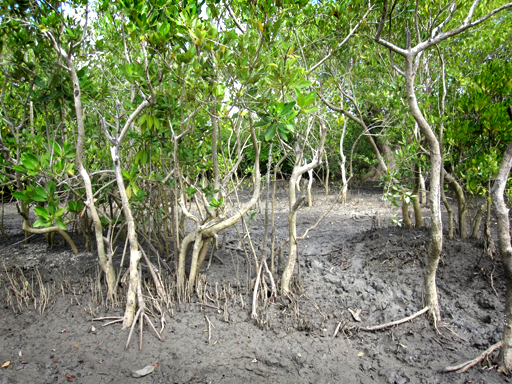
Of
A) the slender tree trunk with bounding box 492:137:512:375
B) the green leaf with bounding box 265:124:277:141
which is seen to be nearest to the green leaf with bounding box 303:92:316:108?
the green leaf with bounding box 265:124:277:141

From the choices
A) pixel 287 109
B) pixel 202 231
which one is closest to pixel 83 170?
pixel 202 231

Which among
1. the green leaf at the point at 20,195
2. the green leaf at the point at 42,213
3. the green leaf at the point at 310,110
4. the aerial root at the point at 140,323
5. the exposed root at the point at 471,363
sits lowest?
the exposed root at the point at 471,363

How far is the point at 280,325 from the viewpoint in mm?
3543

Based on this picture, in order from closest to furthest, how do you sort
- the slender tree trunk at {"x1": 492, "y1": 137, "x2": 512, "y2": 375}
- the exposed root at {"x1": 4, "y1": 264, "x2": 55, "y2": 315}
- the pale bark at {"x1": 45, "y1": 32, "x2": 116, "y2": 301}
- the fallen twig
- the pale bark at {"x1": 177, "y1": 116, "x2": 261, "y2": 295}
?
the slender tree trunk at {"x1": 492, "y1": 137, "x2": 512, "y2": 375}, the pale bark at {"x1": 45, "y1": 32, "x2": 116, "y2": 301}, the fallen twig, the exposed root at {"x1": 4, "y1": 264, "x2": 55, "y2": 315}, the pale bark at {"x1": 177, "y1": 116, "x2": 261, "y2": 295}

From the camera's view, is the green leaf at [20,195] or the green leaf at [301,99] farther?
the green leaf at [20,195]

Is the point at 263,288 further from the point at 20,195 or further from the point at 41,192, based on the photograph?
the point at 20,195

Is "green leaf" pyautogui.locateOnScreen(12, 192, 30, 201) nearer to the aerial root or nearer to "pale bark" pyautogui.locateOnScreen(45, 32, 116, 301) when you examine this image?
"pale bark" pyautogui.locateOnScreen(45, 32, 116, 301)

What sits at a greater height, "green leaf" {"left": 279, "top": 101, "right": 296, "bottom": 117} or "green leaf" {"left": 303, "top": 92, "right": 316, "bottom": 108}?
"green leaf" {"left": 303, "top": 92, "right": 316, "bottom": 108}

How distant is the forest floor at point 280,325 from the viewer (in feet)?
9.65

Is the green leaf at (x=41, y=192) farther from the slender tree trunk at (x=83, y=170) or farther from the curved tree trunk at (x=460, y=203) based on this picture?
the curved tree trunk at (x=460, y=203)

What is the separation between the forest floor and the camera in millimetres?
2941

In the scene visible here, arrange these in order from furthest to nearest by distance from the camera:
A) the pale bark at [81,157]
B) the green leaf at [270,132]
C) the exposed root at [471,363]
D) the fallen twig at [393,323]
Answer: the fallen twig at [393,323] < the pale bark at [81,157] < the exposed root at [471,363] < the green leaf at [270,132]

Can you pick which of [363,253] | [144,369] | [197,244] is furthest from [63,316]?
[363,253]

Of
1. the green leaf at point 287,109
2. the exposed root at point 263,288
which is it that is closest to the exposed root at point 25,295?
the exposed root at point 263,288
